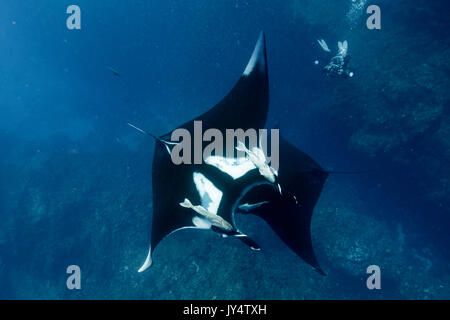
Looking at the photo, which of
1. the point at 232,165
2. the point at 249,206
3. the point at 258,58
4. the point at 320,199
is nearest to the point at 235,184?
the point at 232,165

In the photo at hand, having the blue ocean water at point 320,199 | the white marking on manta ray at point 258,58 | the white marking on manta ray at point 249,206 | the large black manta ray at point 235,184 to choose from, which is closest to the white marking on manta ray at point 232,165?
the large black manta ray at point 235,184

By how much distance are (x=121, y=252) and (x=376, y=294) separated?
27.9 feet

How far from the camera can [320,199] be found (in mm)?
10328

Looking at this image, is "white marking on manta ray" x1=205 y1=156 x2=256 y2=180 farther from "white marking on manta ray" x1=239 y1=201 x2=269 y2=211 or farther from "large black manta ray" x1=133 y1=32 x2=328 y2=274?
"white marking on manta ray" x1=239 y1=201 x2=269 y2=211

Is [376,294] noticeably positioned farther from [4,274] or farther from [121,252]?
[4,274]

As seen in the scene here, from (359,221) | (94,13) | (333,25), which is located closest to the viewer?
(359,221)

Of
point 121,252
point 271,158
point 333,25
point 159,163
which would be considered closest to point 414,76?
point 333,25

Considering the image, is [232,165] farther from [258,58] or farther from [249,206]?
[258,58]

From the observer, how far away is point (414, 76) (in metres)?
10.1

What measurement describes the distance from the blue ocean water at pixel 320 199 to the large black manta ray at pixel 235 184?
14.7ft

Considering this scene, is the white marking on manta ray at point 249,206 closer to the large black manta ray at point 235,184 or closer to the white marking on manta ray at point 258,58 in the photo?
the large black manta ray at point 235,184

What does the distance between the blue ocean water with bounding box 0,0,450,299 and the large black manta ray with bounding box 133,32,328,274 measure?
448 cm

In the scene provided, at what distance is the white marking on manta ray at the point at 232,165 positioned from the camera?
295 centimetres

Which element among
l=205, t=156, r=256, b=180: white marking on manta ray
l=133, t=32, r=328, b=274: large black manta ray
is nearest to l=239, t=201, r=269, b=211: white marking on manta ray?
l=133, t=32, r=328, b=274: large black manta ray
